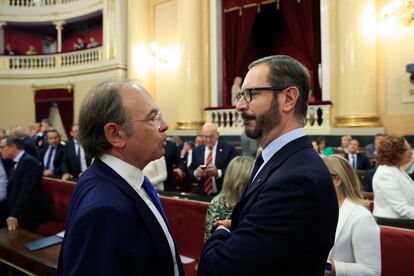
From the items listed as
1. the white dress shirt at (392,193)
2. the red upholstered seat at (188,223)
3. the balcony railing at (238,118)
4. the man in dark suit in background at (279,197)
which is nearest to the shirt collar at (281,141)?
the man in dark suit in background at (279,197)

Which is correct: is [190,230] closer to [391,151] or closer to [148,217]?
[391,151]

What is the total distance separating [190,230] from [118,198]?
2.31 meters

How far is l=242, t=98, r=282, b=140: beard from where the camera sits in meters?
1.29

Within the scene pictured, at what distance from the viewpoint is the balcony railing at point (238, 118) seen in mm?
7855

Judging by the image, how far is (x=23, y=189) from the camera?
392cm

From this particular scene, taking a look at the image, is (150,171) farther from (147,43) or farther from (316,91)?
(147,43)

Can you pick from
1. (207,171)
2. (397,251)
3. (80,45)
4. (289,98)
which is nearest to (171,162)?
(207,171)

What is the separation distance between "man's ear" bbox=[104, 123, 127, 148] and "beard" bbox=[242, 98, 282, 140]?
0.43 metres

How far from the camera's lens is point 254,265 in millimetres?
1097

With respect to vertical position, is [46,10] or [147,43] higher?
[46,10]

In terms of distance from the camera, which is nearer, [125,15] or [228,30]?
[228,30]

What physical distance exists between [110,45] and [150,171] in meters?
8.76

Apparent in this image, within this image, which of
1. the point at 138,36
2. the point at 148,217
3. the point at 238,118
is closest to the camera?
the point at 148,217

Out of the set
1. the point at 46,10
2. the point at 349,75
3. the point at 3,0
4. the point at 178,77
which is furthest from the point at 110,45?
the point at 349,75
